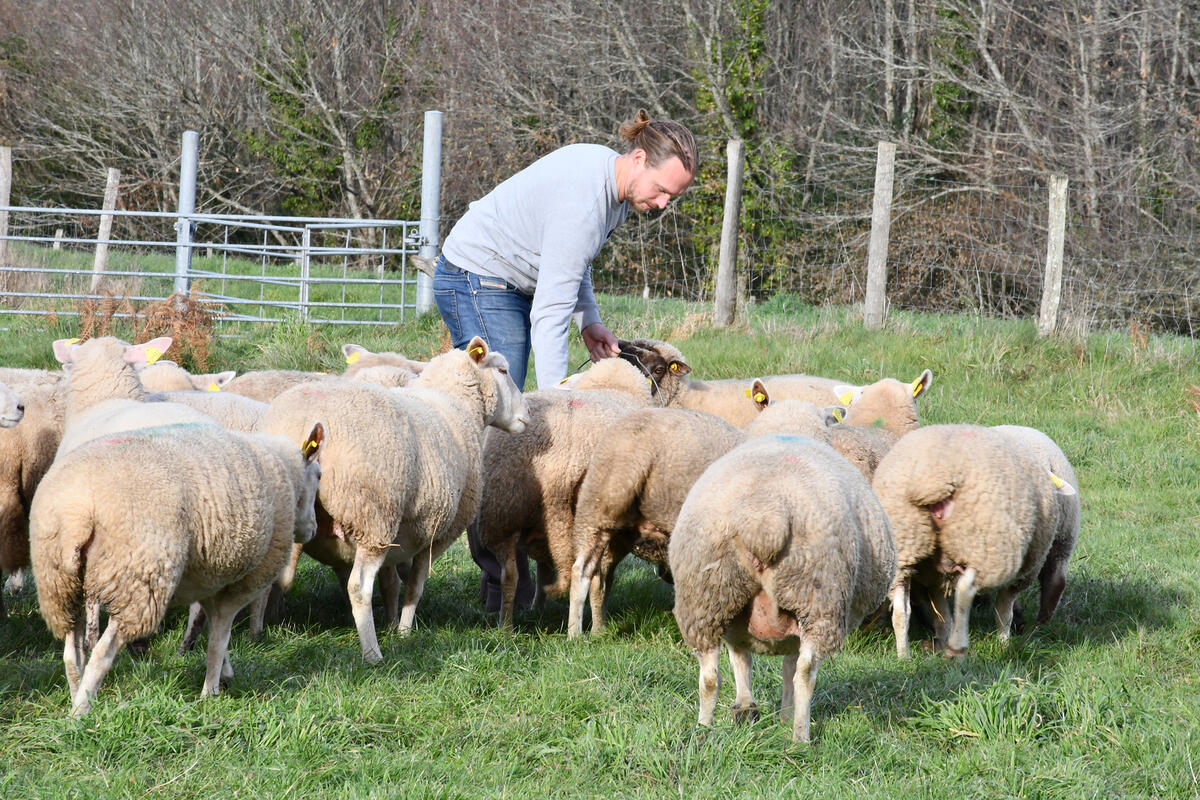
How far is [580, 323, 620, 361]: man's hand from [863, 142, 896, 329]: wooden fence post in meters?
5.59

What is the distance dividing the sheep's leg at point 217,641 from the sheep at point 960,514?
101 inches

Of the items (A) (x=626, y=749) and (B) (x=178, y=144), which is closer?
(A) (x=626, y=749)

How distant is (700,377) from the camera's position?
10133 millimetres

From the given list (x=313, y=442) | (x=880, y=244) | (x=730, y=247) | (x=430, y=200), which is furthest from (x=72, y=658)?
(x=430, y=200)

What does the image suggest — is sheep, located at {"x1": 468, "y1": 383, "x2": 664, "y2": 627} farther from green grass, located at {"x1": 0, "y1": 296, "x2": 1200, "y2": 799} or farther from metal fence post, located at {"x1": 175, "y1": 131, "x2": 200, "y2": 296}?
metal fence post, located at {"x1": 175, "y1": 131, "x2": 200, "y2": 296}

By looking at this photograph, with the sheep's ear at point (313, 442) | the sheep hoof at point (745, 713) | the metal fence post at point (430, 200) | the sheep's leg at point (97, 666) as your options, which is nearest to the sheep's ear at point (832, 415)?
the sheep hoof at point (745, 713)

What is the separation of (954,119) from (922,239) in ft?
17.8

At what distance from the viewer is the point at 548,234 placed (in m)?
4.93

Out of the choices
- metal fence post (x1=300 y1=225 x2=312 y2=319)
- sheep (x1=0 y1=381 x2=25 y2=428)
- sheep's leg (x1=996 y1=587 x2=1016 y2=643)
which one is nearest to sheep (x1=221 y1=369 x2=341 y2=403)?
sheep (x1=0 y1=381 x2=25 y2=428)

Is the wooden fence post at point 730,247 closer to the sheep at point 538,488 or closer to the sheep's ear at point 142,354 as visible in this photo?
the sheep at point 538,488

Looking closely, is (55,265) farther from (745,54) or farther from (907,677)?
(907,677)

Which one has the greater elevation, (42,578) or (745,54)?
(745,54)

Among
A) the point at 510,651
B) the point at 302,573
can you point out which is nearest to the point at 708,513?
the point at 510,651

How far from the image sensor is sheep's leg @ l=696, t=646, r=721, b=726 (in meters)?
3.57
